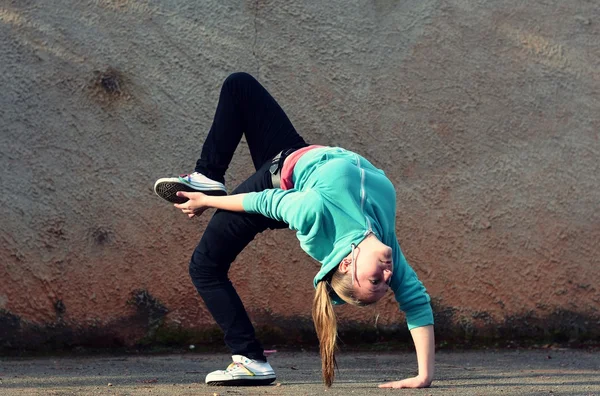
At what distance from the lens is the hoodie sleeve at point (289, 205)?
3.71 m

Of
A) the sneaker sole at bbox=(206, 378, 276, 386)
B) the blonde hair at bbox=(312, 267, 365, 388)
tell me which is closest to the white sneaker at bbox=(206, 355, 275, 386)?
the sneaker sole at bbox=(206, 378, 276, 386)

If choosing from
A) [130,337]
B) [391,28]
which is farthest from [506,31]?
[130,337]

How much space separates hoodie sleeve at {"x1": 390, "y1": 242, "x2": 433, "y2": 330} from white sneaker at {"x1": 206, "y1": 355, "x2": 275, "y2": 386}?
2.49 ft

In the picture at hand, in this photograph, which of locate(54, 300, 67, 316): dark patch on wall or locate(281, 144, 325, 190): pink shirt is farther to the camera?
locate(54, 300, 67, 316): dark patch on wall

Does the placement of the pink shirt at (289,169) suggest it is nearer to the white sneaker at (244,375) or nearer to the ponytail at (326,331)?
the ponytail at (326,331)

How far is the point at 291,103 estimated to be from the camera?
563 centimetres

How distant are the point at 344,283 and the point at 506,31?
256 centimetres

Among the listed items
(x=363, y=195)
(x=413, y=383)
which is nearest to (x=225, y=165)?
(x=363, y=195)

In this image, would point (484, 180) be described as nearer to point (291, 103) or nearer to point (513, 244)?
point (513, 244)

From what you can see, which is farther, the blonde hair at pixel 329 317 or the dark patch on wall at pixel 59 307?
the dark patch on wall at pixel 59 307

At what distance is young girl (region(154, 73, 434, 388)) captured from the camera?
12.3ft

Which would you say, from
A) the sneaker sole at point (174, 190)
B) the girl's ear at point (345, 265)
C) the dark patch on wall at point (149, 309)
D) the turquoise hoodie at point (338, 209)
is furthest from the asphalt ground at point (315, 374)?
the sneaker sole at point (174, 190)

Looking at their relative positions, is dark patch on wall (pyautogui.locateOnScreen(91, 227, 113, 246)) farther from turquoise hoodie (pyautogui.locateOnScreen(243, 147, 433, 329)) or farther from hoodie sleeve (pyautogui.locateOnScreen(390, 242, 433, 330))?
hoodie sleeve (pyautogui.locateOnScreen(390, 242, 433, 330))

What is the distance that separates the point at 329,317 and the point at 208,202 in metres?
0.81
